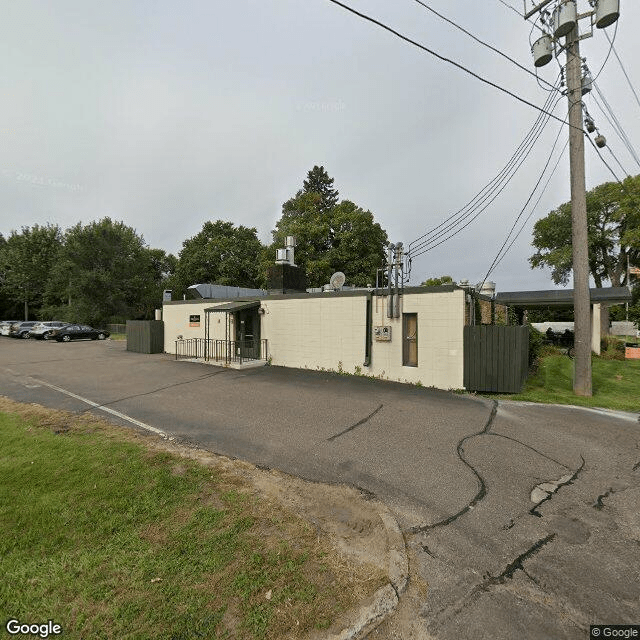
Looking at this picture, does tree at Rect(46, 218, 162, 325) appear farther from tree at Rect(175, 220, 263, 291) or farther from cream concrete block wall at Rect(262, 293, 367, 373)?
cream concrete block wall at Rect(262, 293, 367, 373)

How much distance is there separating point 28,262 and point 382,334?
47.3 m

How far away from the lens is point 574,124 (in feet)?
28.6

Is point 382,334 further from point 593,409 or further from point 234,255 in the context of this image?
point 234,255

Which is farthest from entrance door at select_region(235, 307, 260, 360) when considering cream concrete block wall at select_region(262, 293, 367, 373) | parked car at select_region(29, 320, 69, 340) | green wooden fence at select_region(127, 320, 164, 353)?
parked car at select_region(29, 320, 69, 340)

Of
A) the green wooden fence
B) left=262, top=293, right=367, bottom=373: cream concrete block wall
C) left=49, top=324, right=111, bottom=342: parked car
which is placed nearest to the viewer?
left=262, top=293, right=367, bottom=373: cream concrete block wall

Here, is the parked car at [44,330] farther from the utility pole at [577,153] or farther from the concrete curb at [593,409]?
the utility pole at [577,153]

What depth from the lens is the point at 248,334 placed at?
1488cm

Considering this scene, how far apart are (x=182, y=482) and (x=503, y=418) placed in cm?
630

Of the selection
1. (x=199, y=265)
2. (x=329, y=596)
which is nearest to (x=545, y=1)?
(x=329, y=596)

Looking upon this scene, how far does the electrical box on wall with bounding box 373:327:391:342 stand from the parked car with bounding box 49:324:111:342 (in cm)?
2520

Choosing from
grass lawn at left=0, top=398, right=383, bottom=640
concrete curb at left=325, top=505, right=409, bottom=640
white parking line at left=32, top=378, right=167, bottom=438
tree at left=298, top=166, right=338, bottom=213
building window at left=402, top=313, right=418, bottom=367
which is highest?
tree at left=298, top=166, right=338, bottom=213

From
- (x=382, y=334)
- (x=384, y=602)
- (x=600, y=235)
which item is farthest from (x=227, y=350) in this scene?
(x=600, y=235)

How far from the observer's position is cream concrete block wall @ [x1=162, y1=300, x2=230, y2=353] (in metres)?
16.0

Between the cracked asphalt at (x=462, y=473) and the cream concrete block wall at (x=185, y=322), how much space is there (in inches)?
252
